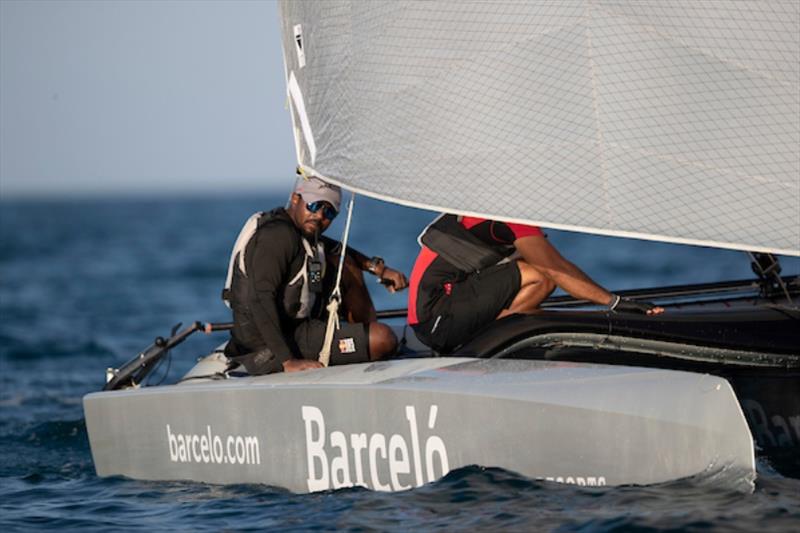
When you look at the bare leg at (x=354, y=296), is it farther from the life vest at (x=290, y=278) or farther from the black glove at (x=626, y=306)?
the black glove at (x=626, y=306)

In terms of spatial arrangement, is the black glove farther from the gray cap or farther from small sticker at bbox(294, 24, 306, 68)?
small sticker at bbox(294, 24, 306, 68)

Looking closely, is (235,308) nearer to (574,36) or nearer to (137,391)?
(137,391)

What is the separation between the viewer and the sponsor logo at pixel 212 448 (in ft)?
17.5

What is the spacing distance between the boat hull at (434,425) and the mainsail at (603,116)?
50 cm

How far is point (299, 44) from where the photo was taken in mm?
5594

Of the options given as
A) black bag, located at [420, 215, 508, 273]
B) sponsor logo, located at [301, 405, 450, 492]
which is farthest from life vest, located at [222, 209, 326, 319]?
sponsor logo, located at [301, 405, 450, 492]

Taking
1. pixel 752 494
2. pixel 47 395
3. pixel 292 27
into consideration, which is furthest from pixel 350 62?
pixel 47 395

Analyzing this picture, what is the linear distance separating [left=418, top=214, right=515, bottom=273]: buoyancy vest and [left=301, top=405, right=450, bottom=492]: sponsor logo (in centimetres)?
78

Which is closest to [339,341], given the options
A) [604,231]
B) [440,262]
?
[440,262]

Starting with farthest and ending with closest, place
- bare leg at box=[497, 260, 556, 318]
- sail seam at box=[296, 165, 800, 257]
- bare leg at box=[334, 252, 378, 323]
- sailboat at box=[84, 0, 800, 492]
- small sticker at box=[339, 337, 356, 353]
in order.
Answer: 1. bare leg at box=[334, 252, 378, 323]
2. small sticker at box=[339, 337, 356, 353]
3. bare leg at box=[497, 260, 556, 318]
4. sailboat at box=[84, 0, 800, 492]
5. sail seam at box=[296, 165, 800, 257]

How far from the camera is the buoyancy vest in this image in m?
5.33

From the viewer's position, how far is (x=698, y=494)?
4.26 meters

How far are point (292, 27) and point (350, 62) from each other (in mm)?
603

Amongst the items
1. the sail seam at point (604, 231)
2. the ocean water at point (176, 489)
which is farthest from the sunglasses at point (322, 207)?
the ocean water at point (176, 489)
